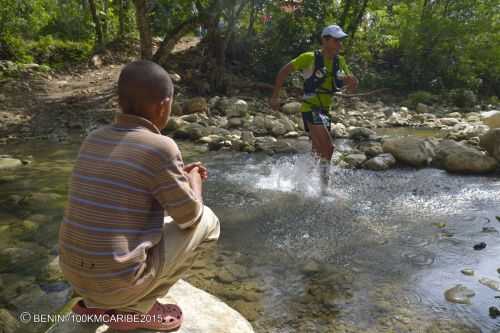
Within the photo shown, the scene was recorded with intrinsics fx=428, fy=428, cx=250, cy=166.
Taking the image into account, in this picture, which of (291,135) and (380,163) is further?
(291,135)

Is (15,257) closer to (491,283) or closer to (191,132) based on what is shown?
(491,283)

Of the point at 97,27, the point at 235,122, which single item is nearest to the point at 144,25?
the point at 235,122

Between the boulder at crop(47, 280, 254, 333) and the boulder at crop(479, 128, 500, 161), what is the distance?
655cm

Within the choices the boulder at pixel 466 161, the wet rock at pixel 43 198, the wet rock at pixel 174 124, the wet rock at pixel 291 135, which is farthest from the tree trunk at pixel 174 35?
the boulder at pixel 466 161

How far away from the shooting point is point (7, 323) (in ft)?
9.57

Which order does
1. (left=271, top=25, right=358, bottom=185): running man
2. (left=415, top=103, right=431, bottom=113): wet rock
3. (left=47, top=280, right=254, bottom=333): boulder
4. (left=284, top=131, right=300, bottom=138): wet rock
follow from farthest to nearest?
1. (left=415, top=103, right=431, bottom=113): wet rock
2. (left=284, top=131, right=300, bottom=138): wet rock
3. (left=271, top=25, right=358, bottom=185): running man
4. (left=47, top=280, right=254, bottom=333): boulder

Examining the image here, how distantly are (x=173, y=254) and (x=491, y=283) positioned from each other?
2.86 meters

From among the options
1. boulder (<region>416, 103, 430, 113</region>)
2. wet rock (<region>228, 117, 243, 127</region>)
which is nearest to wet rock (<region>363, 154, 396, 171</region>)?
wet rock (<region>228, 117, 243, 127</region>)

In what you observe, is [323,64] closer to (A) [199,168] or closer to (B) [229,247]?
(B) [229,247]

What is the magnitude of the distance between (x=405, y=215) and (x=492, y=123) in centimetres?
640

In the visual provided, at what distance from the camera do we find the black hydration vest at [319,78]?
5.93 m

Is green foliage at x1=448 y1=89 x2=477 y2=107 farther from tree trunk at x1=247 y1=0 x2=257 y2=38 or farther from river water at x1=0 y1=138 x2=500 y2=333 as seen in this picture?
river water at x1=0 y1=138 x2=500 y2=333

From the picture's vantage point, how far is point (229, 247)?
4.30 metres

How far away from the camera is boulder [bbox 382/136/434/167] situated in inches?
297
